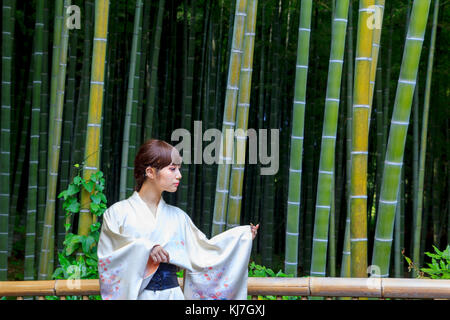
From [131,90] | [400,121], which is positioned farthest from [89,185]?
[131,90]

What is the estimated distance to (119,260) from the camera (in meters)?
1.74

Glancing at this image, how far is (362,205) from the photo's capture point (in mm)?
2219

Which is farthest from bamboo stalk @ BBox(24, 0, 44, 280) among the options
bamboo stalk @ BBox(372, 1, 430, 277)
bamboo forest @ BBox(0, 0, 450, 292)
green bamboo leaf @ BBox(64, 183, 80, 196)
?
bamboo stalk @ BBox(372, 1, 430, 277)

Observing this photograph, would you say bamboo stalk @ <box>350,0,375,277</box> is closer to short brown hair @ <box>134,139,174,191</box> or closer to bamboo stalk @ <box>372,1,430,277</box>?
bamboo stalk @ <box>372,1,430,277</box>

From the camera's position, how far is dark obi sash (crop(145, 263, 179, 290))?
1.81 m

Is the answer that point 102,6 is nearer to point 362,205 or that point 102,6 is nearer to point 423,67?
point 362,205

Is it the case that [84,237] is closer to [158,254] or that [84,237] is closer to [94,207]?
[94,207]

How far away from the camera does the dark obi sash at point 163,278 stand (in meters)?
1.81

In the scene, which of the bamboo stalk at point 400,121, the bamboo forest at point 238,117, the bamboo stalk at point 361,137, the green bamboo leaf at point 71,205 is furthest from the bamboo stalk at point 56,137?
the bamboo stalk at point 400,121

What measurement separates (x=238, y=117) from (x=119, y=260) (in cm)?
113

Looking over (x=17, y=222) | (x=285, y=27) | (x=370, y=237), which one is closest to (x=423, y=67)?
(x=285, y=27)

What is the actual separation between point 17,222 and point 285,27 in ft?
15.5

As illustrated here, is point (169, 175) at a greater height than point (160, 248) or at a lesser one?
greater

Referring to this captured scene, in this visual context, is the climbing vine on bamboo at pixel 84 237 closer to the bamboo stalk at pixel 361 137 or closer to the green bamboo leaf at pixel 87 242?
the green bamboo leaf at pixel 87 242
